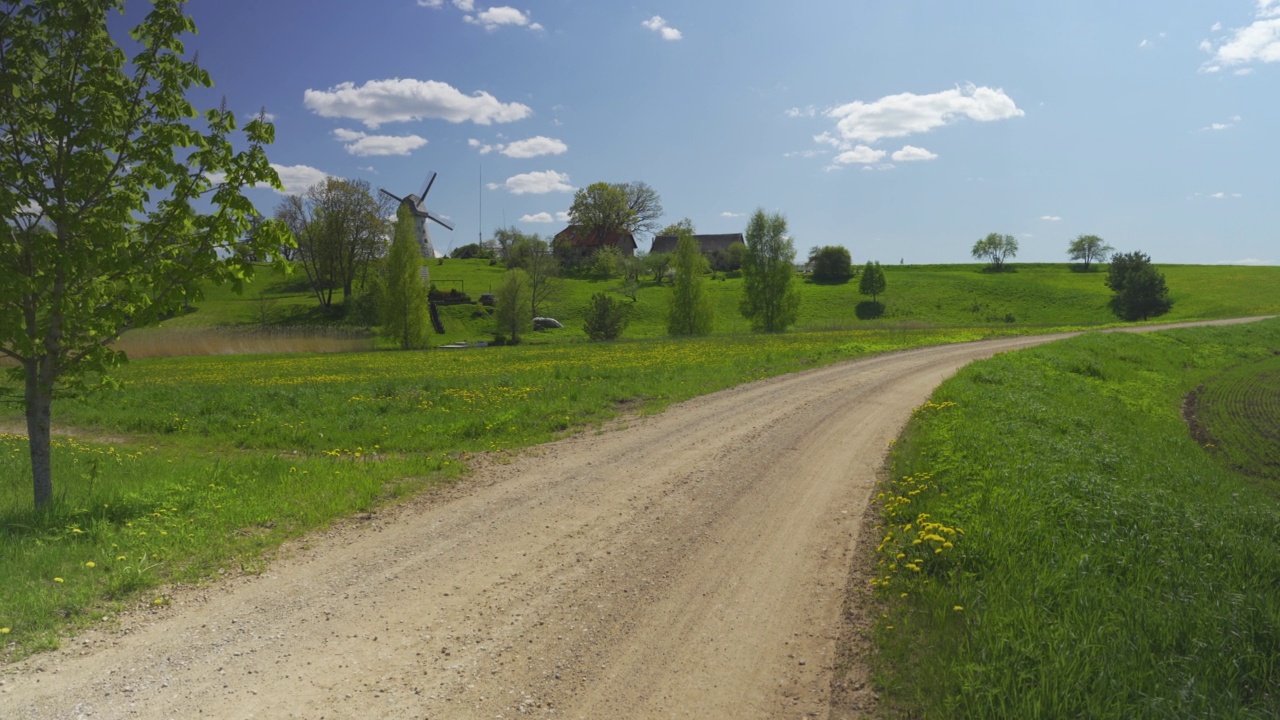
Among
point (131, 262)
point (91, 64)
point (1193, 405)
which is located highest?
point (91, 64)

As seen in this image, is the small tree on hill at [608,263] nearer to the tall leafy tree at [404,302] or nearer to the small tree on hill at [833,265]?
the small tree on hill at [833,265]

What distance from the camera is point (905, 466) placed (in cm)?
1061

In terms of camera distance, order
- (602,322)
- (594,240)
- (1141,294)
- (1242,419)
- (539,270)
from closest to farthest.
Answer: (1242,419) < (602,322) < (1141,294) < (539,270) < (594,240)

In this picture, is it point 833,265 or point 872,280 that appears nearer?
point 872,280

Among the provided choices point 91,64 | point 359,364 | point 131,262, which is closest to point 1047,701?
point 131,262

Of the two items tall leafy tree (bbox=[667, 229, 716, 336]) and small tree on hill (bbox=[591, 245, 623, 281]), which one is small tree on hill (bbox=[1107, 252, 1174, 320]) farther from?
small tree on hill (bbox=[591, 245, 623, 281])

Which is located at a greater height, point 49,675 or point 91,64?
point 91,64

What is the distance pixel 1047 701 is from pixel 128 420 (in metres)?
21.3

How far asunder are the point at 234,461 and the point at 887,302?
87.6 metres

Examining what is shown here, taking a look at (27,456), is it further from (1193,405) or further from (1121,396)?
(1193,405)

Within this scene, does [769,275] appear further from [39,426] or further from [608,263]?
[39,426]

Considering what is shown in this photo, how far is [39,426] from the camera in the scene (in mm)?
8312

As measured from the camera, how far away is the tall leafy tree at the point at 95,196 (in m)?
7.66

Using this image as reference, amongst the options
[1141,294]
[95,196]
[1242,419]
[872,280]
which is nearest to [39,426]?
[95,196]
